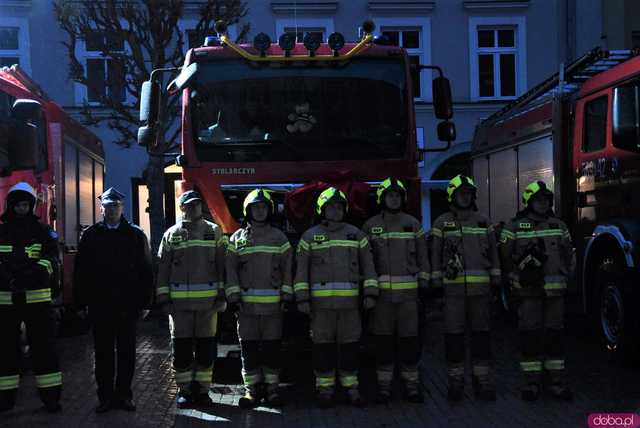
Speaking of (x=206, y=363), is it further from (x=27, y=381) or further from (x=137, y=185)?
(x=137, y=185)

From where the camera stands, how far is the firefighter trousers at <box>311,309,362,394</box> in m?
6.58

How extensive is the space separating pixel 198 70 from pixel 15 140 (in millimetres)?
1871

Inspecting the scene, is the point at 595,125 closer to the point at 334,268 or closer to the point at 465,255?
the point at 465,255

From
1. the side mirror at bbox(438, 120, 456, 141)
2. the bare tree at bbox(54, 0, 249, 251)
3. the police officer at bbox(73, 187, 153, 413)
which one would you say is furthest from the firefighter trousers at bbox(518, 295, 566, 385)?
the bare tree at bbox(54, 0, 249, 251)

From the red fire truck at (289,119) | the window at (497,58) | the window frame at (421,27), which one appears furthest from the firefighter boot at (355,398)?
the window at (497,58)

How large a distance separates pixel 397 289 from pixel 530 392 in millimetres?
1352

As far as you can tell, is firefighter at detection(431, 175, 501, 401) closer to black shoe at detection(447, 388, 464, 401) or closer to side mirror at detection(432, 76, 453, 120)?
black shoe at detection(447, 388, 464, 401)

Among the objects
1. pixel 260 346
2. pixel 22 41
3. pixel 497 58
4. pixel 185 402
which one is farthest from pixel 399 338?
pixel 22 41

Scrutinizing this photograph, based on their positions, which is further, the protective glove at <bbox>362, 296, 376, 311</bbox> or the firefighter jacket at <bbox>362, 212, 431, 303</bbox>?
the firefighter jacket at <bbox>362, 212, 431, 303</bbox>

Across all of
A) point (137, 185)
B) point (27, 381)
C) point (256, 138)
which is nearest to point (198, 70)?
point (256, 138)

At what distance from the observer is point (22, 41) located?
1995cm

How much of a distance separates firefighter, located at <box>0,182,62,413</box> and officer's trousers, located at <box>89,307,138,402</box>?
370mm

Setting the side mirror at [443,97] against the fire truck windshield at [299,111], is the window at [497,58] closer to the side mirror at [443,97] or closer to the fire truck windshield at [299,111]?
the side mirror at [443,97]

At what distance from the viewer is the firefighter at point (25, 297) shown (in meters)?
6.50
